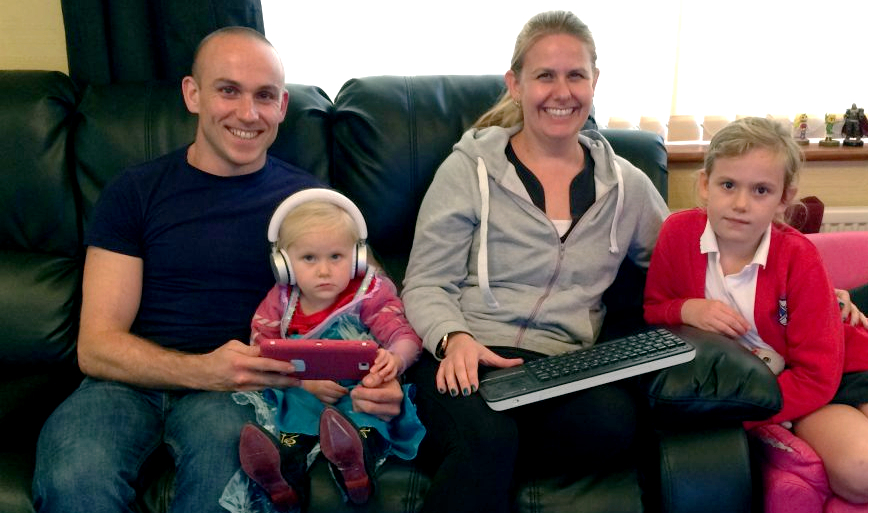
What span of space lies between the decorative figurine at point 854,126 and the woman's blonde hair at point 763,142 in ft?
3.67

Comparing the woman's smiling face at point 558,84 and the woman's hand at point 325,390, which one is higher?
the woman's smiling face at point 558,84

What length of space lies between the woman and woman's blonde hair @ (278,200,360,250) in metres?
0.22

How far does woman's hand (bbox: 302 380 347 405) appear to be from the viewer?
4.90 feet

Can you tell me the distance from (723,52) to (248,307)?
1.72m

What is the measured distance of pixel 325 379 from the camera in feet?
4.88

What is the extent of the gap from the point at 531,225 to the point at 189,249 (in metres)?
0.76

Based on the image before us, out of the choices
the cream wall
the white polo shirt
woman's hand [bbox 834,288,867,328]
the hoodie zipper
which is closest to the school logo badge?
the white polo shirt

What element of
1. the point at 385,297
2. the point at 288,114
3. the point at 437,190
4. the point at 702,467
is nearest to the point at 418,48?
the point at 288,114

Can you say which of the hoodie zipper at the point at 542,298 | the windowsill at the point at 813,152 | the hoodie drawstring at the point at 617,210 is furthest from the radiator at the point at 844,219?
the hoodie zipper at the point at 542,298

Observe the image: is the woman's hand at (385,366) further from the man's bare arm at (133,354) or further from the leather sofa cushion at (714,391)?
the leather sofa cushion at (714,391)

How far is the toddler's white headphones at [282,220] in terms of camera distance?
155 cm

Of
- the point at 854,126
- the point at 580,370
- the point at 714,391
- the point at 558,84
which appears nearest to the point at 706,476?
the point at 714,391

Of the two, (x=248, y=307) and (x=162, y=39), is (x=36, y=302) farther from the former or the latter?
(x=162, y=39)

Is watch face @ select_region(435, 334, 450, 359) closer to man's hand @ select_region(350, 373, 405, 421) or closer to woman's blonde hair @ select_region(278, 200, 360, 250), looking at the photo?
man's hand @ select_region(350, 373, 405, 421)
